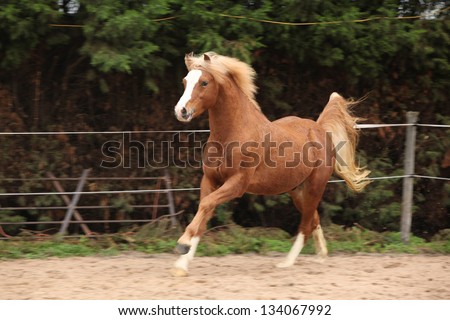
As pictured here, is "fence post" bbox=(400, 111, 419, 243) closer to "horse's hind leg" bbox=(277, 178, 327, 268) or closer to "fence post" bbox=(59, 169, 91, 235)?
"horse's hind leg" bbox=(277, 178, 327, 268)

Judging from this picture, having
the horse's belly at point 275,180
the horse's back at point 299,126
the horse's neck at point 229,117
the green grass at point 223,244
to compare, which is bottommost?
the green grass at point 223,244

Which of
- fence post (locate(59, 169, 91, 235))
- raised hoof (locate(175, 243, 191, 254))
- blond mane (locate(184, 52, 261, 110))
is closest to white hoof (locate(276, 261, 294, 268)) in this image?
raised hoof (locate(175, 243, 191, 254))

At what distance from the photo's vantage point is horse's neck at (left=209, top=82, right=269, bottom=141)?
528 centimetres

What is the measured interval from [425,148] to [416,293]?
387 centimetres

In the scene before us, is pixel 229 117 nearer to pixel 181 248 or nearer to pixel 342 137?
pixel 181 248

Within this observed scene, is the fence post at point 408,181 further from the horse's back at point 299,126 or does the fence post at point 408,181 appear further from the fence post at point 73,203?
the fence post at point 73,203

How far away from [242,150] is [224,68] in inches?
28.5

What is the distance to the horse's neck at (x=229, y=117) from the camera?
528cm

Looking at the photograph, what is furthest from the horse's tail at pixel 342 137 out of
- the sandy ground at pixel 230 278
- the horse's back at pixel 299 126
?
the sandy ground at pixel 230 278

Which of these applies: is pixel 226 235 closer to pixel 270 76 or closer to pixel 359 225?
pixel 359 225

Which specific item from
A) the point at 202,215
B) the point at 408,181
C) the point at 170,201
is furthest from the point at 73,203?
the point at 408,181

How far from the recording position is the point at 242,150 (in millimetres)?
5281

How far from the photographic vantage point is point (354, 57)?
784 centimetres

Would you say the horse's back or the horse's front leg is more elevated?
the horse's back
